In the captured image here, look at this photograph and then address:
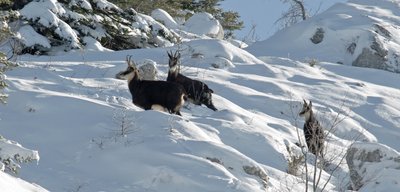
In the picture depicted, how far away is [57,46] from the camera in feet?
64.0

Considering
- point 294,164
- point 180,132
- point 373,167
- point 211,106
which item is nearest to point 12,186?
point 180,132

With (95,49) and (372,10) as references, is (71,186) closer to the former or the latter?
(95,49)

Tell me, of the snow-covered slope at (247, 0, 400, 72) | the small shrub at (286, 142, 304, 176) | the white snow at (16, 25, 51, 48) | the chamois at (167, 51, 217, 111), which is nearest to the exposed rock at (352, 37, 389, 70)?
the snow-covered slope at (247, 0, 400, 72)

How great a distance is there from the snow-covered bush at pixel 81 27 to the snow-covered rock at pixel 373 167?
8790 millimetres

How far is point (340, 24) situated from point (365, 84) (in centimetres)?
700

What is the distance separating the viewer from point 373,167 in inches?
492

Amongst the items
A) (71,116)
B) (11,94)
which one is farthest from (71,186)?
(11,94)

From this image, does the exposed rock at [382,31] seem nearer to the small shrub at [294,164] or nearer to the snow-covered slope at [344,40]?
Result: the snow-covered slope at [344,40]

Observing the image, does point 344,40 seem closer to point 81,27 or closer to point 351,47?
point 351,47

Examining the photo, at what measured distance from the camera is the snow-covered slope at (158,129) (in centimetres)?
953

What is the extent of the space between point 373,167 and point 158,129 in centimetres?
384

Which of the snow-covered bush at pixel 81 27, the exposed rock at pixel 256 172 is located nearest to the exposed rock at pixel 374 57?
the snow-covered bush at pixel 81 27

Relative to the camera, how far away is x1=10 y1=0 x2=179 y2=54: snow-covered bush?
1903 centimetres

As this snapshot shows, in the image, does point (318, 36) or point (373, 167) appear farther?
point (318, 36)
